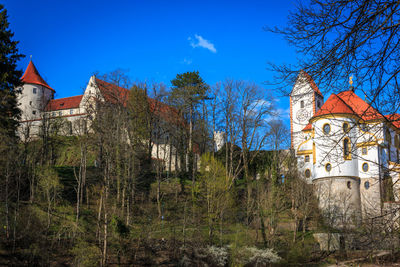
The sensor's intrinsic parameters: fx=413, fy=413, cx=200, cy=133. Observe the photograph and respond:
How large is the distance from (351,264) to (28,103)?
158 feet

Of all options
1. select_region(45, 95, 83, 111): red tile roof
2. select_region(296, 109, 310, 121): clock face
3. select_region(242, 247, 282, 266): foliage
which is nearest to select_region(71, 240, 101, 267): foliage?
select_region(242, 247, 282, 266): foliage

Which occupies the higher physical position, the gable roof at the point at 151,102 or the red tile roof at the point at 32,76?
the red tile roof at the point at 32,76

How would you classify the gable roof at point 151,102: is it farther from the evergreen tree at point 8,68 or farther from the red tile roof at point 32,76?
the red tile roof at point 32,76

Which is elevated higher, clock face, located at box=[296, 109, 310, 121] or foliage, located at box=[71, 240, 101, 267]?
clock face, located at box=[296, 109, 310, 121]

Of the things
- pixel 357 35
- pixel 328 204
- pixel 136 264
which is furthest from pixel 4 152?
pixel 328 204

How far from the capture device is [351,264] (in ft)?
79.8

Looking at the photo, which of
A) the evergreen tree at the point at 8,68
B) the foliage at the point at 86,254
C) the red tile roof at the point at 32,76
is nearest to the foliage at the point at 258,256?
the foliage at the point at 86,254

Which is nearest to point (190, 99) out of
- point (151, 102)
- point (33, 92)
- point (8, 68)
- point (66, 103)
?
point (151, 102)

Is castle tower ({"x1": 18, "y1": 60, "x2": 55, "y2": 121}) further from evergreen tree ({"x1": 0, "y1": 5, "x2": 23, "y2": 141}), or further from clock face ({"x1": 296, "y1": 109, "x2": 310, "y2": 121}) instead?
clock face ({"x1": 296, "y1": 109, "x2": 310, "y2": 121})

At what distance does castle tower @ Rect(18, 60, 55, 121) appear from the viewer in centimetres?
5656

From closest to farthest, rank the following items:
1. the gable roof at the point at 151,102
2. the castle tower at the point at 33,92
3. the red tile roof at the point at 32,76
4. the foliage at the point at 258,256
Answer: the foliage at the point at 258,256, the gable roof at the point at 151,102, the castle tower at the point at 33,92, the red tile roof at the point at 32,76

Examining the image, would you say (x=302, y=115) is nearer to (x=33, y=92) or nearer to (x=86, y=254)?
(x=86, y=254)

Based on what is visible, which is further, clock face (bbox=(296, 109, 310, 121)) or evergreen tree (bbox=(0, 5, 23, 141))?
evergreen tree (bbox=(0, 5, 23, 141))

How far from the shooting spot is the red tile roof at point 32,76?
58.8 meters
